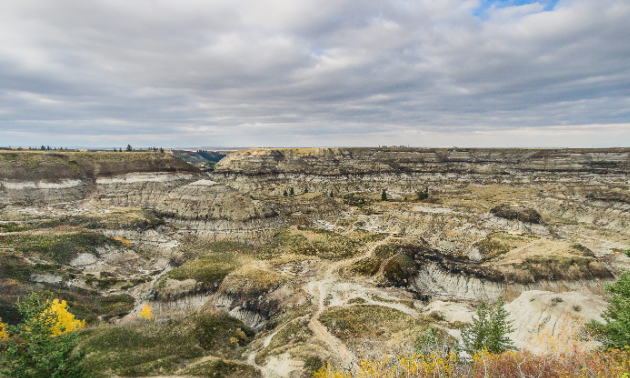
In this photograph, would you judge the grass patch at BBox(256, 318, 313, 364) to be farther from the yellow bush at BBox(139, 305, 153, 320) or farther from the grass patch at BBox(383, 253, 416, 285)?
the yellow bush at BBox(139, 305, 153, 320)

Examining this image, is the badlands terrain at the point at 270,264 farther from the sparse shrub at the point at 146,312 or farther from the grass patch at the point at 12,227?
the sparse shrub at the point at 146,312

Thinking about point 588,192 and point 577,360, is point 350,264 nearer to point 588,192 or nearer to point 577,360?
point 577,360

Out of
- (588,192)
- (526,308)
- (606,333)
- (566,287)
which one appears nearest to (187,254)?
(526,308)

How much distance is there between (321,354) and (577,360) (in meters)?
19.4

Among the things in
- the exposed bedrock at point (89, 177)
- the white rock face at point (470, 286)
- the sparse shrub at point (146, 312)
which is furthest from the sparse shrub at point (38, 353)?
the exposed bedrock at point (89, 177)

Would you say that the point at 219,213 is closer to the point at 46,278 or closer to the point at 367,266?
the point at 46,278

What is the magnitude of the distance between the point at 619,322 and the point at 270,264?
46.2 m

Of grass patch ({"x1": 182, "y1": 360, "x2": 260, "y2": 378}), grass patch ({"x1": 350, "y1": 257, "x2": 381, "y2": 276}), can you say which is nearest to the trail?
grass patch ({"x1": 350, "y1": 257, "x2": 381, "y2": 276})

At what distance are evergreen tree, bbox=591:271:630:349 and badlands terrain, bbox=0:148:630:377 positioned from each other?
5277mm

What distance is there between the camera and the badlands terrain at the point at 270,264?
29.0 meters

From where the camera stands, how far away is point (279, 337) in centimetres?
3073

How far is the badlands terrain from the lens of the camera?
29016 mm

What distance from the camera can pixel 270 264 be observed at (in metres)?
54.2

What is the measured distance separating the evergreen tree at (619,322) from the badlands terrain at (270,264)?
17.3 feet
